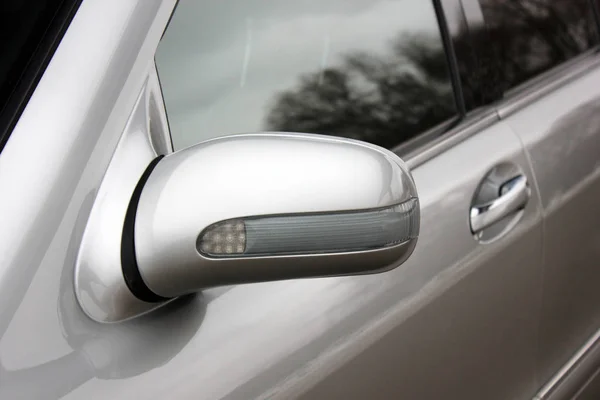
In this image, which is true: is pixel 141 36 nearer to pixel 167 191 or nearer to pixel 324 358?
pixel 167 191

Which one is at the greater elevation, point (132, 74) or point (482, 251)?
point (132, 74)

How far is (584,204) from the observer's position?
6.65 ft

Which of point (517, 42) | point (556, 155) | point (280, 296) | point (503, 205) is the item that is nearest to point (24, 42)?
point (280, 296)

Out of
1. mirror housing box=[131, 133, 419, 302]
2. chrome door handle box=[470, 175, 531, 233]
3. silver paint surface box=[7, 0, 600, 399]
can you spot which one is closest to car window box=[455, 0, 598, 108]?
silver paint surface box=[7, 0, 600, 399]

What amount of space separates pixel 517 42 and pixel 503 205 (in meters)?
0.61

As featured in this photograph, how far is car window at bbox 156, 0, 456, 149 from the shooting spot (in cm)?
132

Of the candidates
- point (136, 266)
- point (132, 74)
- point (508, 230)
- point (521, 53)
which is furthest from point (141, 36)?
point (521, 53)

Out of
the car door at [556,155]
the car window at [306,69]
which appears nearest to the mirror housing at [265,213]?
the car window at [306,69]

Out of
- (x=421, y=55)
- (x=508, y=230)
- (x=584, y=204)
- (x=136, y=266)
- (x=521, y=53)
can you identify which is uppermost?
(x=136, y=266)

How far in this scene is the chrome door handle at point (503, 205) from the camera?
64.4 inches

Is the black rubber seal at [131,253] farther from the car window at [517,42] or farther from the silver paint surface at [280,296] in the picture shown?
the car window at [517,42]

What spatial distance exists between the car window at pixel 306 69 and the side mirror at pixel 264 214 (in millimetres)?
338

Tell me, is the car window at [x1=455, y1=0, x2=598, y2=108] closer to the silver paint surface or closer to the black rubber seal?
the silver paint surface

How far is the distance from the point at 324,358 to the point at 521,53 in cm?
123
